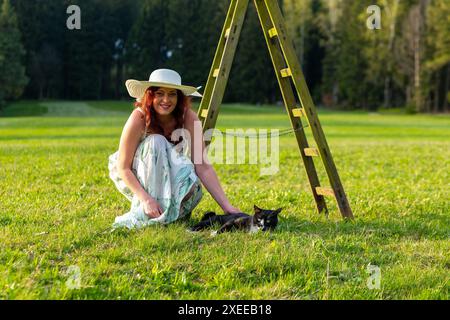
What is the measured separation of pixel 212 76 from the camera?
5910 millimetres

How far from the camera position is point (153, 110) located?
5.20m

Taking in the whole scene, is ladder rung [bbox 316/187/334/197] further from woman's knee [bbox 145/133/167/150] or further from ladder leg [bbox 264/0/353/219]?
woman's knee [bbox 145/133/167/150]

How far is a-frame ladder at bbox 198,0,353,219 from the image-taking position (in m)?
5.52

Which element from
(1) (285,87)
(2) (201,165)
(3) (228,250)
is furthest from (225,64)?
(3) (228,250)

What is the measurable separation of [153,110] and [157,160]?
51 centimetres

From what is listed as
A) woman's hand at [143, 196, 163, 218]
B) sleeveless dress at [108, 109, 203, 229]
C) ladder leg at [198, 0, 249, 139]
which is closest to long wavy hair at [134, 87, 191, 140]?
sleeveless dress at [108, 109, 203, 229]

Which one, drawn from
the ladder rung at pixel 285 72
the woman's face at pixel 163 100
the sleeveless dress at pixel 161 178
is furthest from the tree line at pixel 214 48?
the sleeveless dress at pixel 161 178

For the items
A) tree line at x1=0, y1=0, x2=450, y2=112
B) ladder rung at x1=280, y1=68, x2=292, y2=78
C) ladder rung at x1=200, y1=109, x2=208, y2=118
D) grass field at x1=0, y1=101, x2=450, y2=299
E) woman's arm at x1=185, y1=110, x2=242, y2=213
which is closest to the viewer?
grass field at x1=0, y1=101, x2=450, y2=299

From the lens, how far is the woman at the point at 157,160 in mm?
4984

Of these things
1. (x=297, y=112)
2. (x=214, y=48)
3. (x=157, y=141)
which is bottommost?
(x=157, y=141)

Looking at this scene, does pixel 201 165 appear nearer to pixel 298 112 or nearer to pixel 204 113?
pixel 204 113
